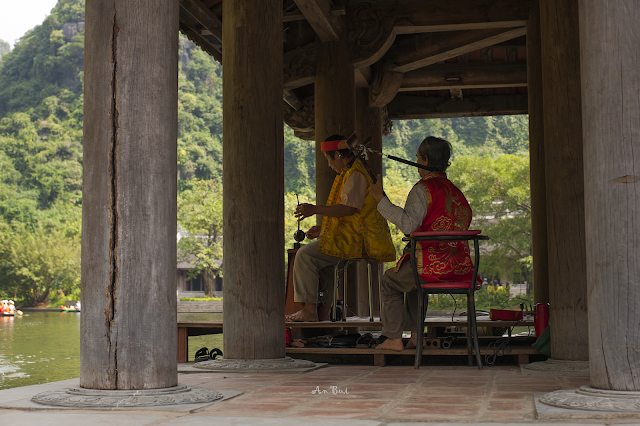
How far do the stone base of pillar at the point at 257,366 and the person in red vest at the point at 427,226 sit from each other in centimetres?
69

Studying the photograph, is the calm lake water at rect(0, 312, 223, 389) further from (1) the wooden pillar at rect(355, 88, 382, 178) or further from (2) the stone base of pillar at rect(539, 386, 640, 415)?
(2) the stone base of pillar at rect(539, 386, 640, 415)

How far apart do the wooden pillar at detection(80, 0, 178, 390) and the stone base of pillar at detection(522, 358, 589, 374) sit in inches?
92.8

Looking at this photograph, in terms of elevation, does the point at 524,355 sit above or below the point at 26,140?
below

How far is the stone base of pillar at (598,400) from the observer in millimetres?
2787

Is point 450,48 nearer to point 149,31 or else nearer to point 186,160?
point 149,31

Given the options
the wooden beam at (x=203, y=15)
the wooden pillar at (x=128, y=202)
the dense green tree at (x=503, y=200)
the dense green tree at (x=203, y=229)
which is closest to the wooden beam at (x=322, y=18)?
the wooden beam at (x=203, y=15)

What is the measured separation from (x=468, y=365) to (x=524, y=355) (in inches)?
15.1

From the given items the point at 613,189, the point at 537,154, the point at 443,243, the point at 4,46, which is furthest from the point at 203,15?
the point at 4,46

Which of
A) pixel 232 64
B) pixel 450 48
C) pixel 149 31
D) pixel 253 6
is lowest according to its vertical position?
pixel 149 31

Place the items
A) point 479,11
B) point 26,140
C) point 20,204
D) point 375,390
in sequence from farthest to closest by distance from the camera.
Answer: point 26,140, point 20,204, point 479,11, point 375,390

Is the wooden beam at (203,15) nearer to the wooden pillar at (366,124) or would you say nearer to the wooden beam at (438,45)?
the wooden beam at (438,45)

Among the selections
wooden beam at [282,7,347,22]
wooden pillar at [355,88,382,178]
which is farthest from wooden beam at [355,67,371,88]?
wooden beam at [282,7,347,22]

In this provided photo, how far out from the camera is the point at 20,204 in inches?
2104

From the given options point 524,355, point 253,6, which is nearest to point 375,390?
point 524,355
